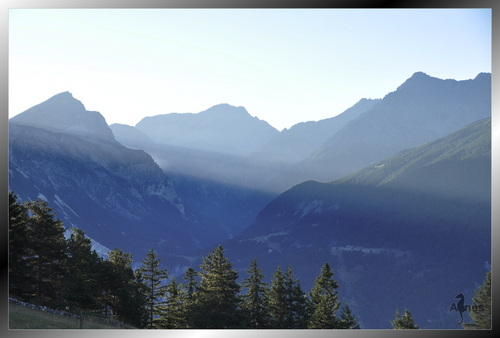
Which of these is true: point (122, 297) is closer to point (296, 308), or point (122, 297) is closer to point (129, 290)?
point (129, 290)

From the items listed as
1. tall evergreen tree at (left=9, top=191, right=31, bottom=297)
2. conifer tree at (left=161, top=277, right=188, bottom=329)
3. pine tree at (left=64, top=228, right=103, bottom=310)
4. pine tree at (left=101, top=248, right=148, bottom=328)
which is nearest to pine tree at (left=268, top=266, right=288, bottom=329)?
conifer tree at (left=161, top=277, right=188, bottom=329)

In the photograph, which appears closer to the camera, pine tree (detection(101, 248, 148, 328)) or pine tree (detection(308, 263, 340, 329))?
pine tree (detection(101, 248, 148, 328))

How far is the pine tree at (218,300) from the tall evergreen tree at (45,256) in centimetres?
1108

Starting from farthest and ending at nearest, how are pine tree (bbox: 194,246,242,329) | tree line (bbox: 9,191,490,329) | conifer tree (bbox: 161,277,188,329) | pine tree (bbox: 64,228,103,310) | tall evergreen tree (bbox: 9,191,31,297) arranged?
conifer tree (bbox: 161,277,188,329) < pine tree (bbox: 194,246,242,329) < tree line (bbox: 9,191,490,329) < pine tree (bbox: 64,228,103,310) < tall evergreen tree (bbox: 9,191,31,297)

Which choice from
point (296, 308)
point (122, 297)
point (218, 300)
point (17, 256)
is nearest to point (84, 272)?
point (122, 297)

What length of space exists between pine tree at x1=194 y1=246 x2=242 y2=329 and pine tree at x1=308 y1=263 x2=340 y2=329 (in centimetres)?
690

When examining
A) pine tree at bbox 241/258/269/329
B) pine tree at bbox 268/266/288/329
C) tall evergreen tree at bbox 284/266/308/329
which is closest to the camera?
pine tree at bbox 241/258/269/329

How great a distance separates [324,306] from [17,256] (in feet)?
81.8

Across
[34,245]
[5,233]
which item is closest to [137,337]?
[5,233]

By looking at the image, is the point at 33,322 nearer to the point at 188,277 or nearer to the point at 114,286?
the point at 114,286

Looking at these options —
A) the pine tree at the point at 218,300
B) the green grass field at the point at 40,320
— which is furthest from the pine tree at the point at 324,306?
the green grass field at the point at 40,320

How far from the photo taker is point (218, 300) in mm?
43875

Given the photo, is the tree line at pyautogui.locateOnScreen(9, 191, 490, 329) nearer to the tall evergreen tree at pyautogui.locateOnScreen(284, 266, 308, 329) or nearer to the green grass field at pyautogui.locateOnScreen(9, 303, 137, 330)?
the tall evergreen tree at pyautogui.locateOnScreen(284, 266, 308, 329)

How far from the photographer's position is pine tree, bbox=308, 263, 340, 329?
44.9 meters
